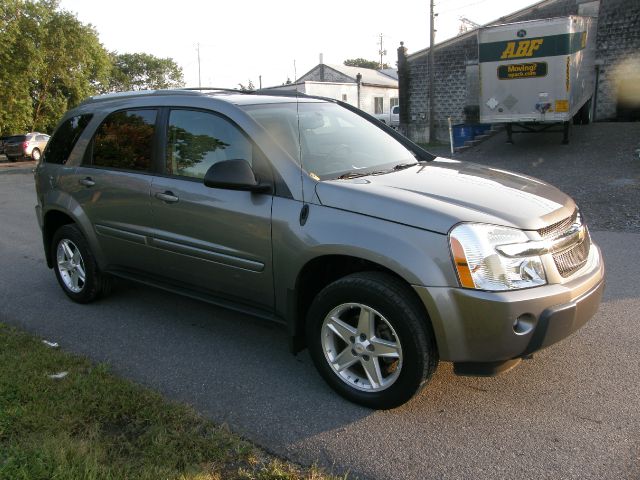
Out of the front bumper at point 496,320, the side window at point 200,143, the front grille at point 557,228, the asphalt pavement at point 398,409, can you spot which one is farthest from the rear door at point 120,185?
the front grille at point 557,228

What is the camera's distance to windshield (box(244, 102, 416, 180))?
376 cm

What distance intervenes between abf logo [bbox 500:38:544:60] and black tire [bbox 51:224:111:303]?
13.4m

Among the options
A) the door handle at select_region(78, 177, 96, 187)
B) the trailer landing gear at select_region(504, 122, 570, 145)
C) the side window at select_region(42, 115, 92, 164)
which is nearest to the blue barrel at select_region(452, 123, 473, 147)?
the trailer landing gear at select_region(504, 122, 570, 145)

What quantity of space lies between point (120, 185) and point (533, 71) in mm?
13340

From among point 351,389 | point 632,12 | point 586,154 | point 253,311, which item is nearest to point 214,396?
point 253,311

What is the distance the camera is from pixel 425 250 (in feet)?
9.78

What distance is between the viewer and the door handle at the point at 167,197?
4.10 metres

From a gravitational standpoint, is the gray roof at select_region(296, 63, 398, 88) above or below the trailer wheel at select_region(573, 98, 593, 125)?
above

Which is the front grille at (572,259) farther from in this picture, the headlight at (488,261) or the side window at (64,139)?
the side window at (64,139)

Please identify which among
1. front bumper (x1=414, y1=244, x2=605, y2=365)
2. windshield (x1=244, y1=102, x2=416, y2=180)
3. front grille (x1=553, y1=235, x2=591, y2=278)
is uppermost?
windshield (x1=244, y1=102, x2=416, y2=180)

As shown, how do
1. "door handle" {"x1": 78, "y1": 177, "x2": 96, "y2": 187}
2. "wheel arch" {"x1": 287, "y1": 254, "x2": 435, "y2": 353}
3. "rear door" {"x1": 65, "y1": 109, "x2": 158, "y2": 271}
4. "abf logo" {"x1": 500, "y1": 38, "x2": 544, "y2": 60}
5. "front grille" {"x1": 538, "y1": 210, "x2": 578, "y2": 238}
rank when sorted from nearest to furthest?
1. "front grille" {"x1": 538, "y1": 210, "x2": 578, "y2": 238}
2. "wheel arch" {"x1": 287, "y1": 254, "x2": 435, "y2": 353}
3. "rear door" {"x1": 65, "y1": 109, "x2": 158, "y2": 271}
4. "door handle" {"x1": 78, "y1": 177, "x2": 96, "y2": 187}
5. "abf logo" {"x1": 500, "y1": 38, "x2": 544, "y2": 60}

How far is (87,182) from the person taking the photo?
487 cm

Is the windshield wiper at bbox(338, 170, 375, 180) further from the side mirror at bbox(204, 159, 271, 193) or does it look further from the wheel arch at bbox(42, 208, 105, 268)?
the wheel arch at bbox(42, 208, 105, 268)

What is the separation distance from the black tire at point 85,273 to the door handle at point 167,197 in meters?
1.24
